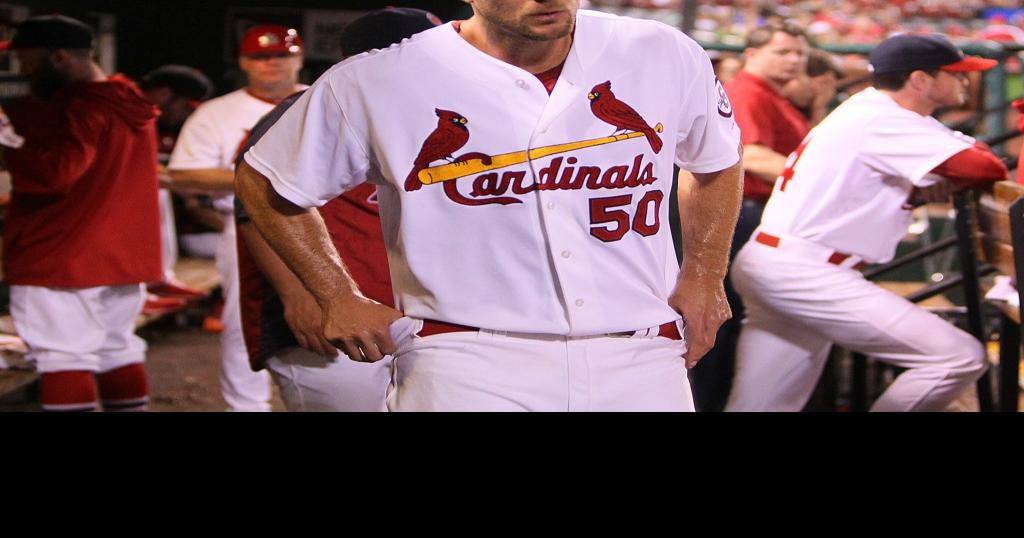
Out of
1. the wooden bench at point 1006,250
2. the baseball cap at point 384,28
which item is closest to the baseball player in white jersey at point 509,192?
the baseball cap at point 384,28

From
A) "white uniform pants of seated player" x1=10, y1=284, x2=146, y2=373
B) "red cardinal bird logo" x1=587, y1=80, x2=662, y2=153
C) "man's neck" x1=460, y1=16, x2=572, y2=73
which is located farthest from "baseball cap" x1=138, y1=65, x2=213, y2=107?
"red cardinal bird logo" x1=587, y1=80, x2=662, y2=153

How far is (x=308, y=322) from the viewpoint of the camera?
2.13 meters

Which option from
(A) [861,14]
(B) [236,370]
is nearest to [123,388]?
(B) [236,370]

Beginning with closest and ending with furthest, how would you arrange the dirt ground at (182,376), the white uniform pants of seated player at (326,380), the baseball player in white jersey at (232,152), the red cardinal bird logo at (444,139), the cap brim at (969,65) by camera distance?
1. the red cardinal bird logo at (444,139)
2. the white uniform pants of seated player at (326,380)
3. the cap brim at (969,65)
4. the baseball player in white jersey at (232,152)
5. the dirt ground at (182,376)

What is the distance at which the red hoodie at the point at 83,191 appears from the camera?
3.50m

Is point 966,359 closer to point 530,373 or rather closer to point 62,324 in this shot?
point 530,373

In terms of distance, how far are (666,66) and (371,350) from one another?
0.60m

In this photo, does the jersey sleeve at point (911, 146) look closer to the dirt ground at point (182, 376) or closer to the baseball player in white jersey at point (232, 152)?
the dirt ground at point (182, 376)

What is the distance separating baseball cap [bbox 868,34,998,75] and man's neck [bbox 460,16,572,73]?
167 cm

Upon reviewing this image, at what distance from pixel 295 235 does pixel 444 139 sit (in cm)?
29

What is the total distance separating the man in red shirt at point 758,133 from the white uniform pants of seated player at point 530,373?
1.76m
